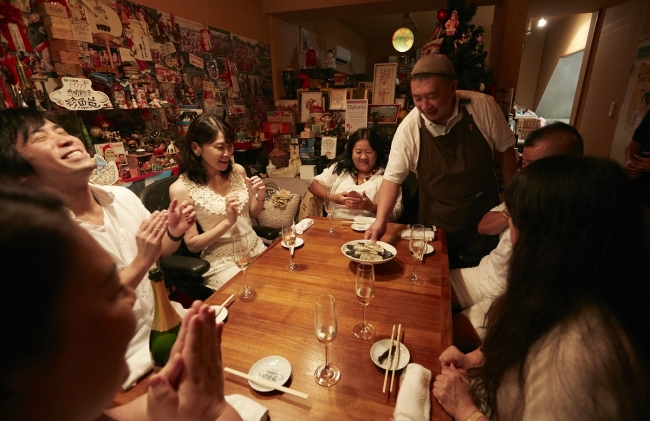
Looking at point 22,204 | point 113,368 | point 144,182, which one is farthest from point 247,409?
point 144,182

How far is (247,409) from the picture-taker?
80 centimetres

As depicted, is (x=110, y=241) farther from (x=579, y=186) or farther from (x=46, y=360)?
(x=579, y=186)

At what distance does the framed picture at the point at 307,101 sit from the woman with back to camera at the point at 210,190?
2581 mm

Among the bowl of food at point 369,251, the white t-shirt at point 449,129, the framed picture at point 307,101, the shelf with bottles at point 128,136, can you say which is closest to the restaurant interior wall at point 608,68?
the white t-shirt at point 449,129

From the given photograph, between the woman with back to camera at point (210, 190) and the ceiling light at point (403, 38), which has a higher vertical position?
the ceiling light at point (403, 38)

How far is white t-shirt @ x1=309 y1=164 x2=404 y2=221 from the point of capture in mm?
2518

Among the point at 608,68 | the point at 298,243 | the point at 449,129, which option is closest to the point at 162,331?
the point at 298,243

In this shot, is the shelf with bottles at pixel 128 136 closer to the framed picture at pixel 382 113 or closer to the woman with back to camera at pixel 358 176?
the woman with back to camera at pixel 358 176

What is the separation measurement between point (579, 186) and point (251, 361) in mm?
1037

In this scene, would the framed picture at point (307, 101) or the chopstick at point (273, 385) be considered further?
the framed picture at point (307, 101)

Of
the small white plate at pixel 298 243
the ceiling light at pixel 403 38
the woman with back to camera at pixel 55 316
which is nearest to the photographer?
the woman with back to camera at pixel 55 316

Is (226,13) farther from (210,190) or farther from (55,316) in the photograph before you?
(55,316)

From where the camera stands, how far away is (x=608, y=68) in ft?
14.1

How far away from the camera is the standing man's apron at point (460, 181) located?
82.8 inches
